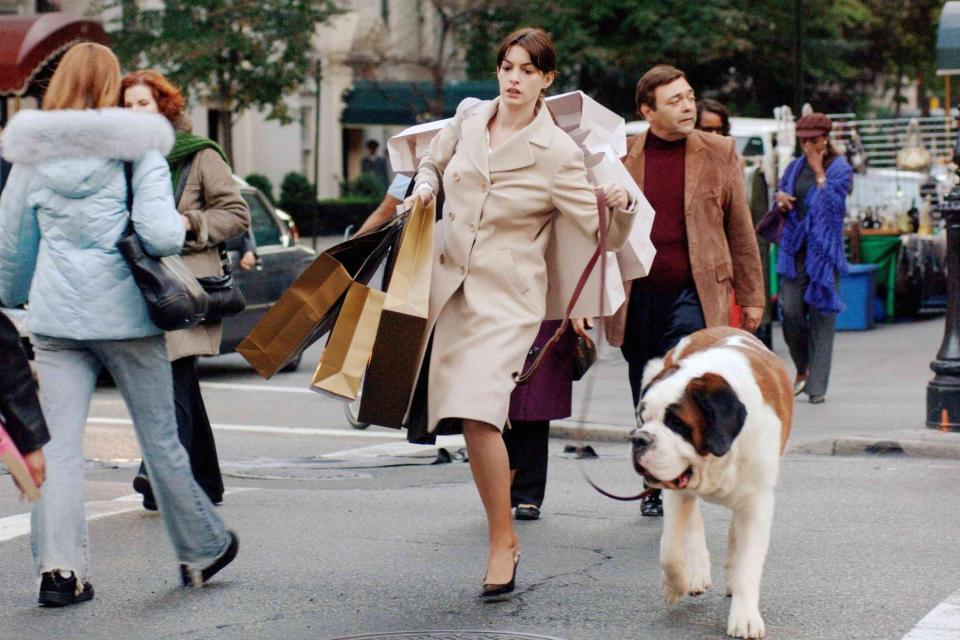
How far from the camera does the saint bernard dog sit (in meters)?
5.22

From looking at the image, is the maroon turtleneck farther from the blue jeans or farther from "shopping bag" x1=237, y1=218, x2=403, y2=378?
the blue jeans

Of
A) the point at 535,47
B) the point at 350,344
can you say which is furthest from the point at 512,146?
the point at 350,344

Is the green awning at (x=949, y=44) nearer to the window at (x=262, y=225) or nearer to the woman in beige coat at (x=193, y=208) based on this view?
the window at (x=262, y=225)

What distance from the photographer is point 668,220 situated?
24.3 ft

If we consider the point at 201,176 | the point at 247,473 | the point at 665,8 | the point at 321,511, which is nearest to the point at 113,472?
the point at 247,473

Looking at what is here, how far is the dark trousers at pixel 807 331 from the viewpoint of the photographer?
40.8 ft

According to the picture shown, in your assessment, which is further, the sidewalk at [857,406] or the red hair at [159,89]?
the sidewalk at [857,406]

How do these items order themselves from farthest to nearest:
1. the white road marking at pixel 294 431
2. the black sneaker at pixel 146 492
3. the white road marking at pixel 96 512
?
the white road marking at pixel 294 431, the black sneaker at pixel 146 492, the white road marking at pixel 96 512

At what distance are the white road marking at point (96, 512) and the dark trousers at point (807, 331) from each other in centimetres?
516

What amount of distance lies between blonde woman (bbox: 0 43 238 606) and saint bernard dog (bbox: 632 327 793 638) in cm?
176

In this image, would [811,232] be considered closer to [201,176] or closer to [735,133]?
[201,176]

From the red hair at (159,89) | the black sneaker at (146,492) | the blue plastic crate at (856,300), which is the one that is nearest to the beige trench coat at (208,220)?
the red hair at (159,89)

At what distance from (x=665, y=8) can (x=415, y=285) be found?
3270 cm

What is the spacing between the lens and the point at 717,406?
522cm
